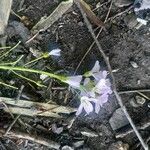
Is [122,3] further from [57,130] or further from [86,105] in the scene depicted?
[57,130]

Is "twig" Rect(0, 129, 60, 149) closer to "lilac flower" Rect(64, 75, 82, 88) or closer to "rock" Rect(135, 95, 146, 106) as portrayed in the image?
"lilac flower" Rect(64, 75, 82, 88)

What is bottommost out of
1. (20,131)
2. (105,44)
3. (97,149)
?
(97,149)

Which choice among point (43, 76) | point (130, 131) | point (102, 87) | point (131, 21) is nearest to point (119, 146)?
point (130, 131)

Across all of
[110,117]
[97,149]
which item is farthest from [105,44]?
[97,149]

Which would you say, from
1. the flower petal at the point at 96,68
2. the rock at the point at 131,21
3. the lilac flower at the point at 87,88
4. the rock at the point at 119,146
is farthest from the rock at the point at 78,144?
the rock at the point at 131,21

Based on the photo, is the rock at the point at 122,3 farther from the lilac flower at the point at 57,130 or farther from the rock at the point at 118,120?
the lilac flower at the point at 57,130

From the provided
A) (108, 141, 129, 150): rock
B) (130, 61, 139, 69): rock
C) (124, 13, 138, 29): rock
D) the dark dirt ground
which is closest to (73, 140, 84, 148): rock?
the dark dirt ground

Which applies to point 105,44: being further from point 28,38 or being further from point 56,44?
point 28,38
